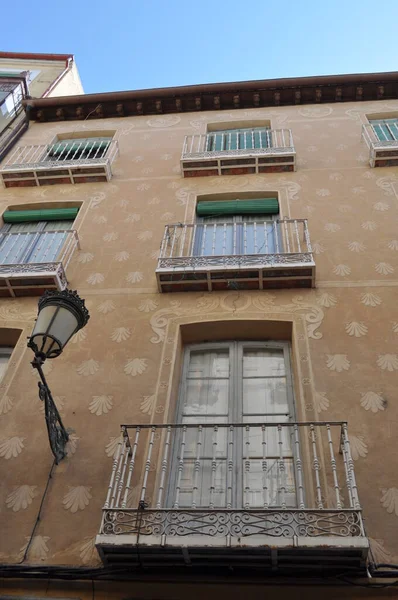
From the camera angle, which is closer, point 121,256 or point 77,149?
point 121,256

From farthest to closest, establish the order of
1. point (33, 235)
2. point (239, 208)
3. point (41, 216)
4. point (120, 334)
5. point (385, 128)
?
point (385, 128), point (41, 216), point (239, 208), point (33, 235), point (120, 334)

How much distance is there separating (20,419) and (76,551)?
6.33 feet

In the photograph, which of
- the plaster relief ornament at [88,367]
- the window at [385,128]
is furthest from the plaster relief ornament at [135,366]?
the window at [385,128]

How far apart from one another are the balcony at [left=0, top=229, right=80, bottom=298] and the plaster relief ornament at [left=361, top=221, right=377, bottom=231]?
16.0ft

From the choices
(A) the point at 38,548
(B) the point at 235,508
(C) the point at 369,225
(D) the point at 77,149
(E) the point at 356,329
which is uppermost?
(D) the point at 77,149

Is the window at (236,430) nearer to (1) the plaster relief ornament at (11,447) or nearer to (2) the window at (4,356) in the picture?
(1) the plaster relief ornament at (11,447)

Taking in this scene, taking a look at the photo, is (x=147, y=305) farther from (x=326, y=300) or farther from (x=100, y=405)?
(x=326, y=300)

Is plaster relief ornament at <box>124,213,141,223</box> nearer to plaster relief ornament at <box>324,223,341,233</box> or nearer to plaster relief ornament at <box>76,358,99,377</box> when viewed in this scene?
plaster relief ornament at <box>324,223,341,233</box>

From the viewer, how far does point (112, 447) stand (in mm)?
5871

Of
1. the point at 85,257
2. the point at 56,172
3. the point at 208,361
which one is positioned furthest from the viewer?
the point at 56,172

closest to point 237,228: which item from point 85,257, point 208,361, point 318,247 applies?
point 318,247

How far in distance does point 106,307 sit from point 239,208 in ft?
11.7

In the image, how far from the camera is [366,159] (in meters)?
10.7

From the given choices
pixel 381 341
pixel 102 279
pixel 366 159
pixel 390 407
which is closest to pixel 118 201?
pixel 102 279
